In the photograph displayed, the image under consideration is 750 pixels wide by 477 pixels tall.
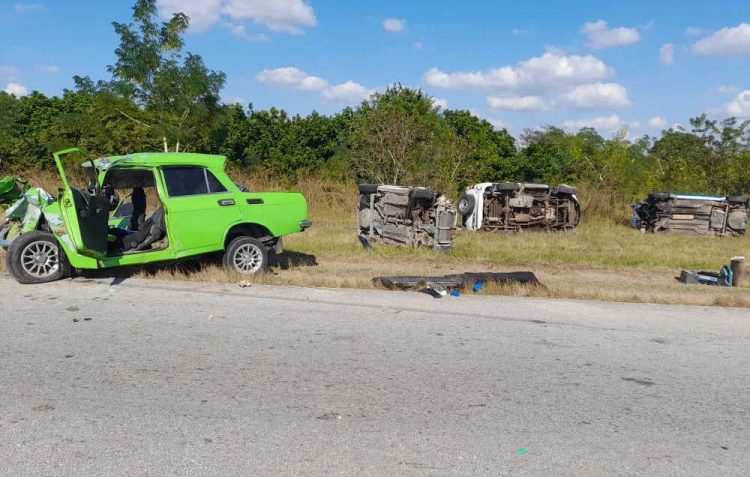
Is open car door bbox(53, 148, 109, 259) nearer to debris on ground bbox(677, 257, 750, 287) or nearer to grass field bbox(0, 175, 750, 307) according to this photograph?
grass field bbox(0, 175, 750, 307)

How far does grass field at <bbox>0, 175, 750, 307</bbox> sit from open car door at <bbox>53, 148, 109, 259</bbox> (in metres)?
1.03

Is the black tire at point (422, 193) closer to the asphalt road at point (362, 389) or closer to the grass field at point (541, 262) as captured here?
the grass field at point (541, 262)

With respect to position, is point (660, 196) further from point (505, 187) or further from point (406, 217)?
point (406, 217)

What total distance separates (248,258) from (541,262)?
19.0ft

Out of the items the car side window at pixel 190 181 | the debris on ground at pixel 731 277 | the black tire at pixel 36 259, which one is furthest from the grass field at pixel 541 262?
the car side window at pixel 190 181

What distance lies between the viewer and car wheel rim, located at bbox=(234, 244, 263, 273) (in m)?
9.23

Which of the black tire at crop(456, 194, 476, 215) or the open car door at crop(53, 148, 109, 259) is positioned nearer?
the open car door at crop(53, 148, 109, 259)

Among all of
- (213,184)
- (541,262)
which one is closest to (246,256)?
(213,184)

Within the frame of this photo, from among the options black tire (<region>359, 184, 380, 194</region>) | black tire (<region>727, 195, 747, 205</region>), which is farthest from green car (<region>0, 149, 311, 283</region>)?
black tire (<region>727, 195, 747, 205</region>)

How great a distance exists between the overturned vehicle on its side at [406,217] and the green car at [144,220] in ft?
14.3

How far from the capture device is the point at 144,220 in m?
9.86

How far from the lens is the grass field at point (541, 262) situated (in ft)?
29.2

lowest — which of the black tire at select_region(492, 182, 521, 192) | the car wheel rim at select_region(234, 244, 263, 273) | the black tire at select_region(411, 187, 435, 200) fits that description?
the car wheel rim at select_region(234, 244, 263, 273)

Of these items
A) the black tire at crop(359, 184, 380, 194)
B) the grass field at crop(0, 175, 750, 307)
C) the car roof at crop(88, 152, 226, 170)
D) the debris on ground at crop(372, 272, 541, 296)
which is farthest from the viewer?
the black tire at crop(359, 184, 380, 194)
